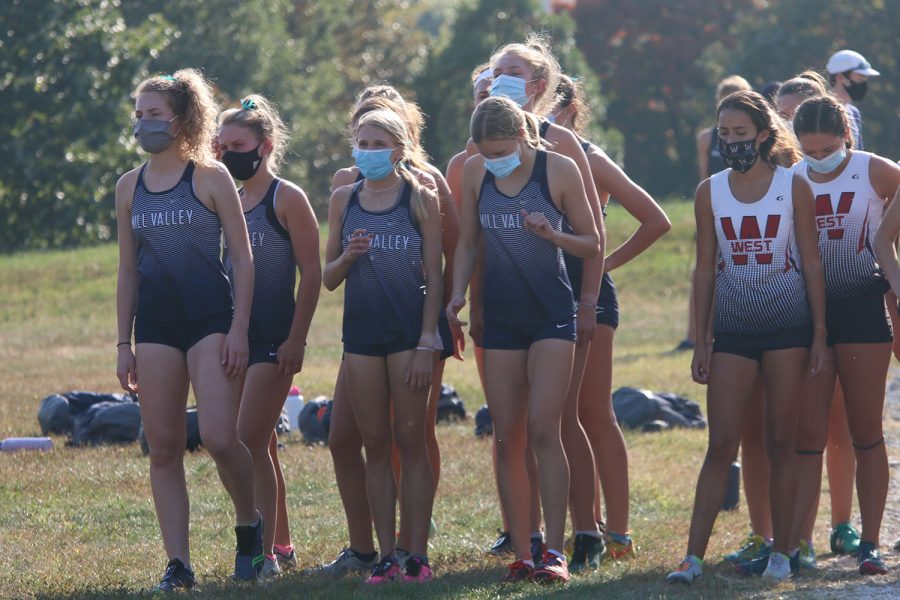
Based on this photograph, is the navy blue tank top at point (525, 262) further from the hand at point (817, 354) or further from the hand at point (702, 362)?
the hand at point (817, 354)

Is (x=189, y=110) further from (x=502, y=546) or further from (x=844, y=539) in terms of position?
(x=844, y=539)

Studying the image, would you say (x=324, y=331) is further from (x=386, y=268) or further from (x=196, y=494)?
(x=386, y=268)

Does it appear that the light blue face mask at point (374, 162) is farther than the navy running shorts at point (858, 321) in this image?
No

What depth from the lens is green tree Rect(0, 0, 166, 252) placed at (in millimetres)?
31500

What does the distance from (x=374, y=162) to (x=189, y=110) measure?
83 cm

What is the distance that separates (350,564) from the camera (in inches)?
259

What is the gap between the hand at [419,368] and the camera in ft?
20.1

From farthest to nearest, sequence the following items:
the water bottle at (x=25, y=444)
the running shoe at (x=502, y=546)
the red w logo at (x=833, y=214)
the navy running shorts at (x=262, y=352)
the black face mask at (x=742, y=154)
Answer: the water bottle at (x=25, y=444) → the running shoe at (x=502, y=546) → the red w logo at (x=833, y=214) → the navy running shorts at (x=262, y=352) → the black face mask at (x=742, y=154)

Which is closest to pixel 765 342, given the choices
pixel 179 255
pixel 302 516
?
pixel 179 255

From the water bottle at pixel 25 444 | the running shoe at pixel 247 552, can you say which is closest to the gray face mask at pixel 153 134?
the running shoe at pixel 247 552

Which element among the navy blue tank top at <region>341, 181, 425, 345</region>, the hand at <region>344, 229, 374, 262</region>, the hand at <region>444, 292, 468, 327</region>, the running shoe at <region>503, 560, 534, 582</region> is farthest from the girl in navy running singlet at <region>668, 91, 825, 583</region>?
the hand at <region>344, 229, 374, 262</region>

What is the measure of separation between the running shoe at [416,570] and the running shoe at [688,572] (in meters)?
1.05

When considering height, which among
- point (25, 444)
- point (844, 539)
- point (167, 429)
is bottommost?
point (844, 539)

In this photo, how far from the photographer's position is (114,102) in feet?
106
